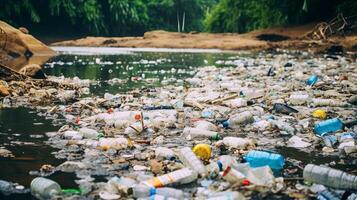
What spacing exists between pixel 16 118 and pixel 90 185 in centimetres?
220

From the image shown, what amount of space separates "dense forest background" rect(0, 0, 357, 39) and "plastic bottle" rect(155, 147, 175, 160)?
2002cm

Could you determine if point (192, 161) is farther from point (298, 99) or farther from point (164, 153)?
point (298, 99)

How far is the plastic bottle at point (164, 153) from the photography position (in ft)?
9.60

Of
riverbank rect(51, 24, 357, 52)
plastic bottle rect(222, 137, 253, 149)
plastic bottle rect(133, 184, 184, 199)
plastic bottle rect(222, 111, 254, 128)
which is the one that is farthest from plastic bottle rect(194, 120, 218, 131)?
riverbank rect(51, 24, 357, 52)

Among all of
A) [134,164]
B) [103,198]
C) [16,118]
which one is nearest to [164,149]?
[134,164]

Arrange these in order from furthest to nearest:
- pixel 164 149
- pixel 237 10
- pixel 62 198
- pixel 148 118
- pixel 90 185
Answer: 1. pixel 237 10
2. pixel 148 118
3. pixel 164 149
4. pixel 90 185
5. pixel 62 198

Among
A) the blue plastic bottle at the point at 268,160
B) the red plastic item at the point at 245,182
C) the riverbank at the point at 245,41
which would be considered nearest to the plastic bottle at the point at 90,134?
the blue plastic bottle at the point at 268,160

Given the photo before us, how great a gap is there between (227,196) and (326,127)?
190cm

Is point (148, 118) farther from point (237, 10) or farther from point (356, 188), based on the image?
point (237, 10)

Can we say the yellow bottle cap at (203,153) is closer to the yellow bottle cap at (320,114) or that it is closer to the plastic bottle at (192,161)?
the plastic bottle at (192,161)

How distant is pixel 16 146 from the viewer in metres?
3.18

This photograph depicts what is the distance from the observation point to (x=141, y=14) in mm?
44875

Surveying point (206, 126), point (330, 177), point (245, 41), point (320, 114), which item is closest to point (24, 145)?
point (206, 126)

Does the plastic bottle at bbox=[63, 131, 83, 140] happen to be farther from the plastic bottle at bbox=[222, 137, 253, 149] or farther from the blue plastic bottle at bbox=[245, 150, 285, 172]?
the blue plastic bottle at bbox=[245, 150, 285, 172]
